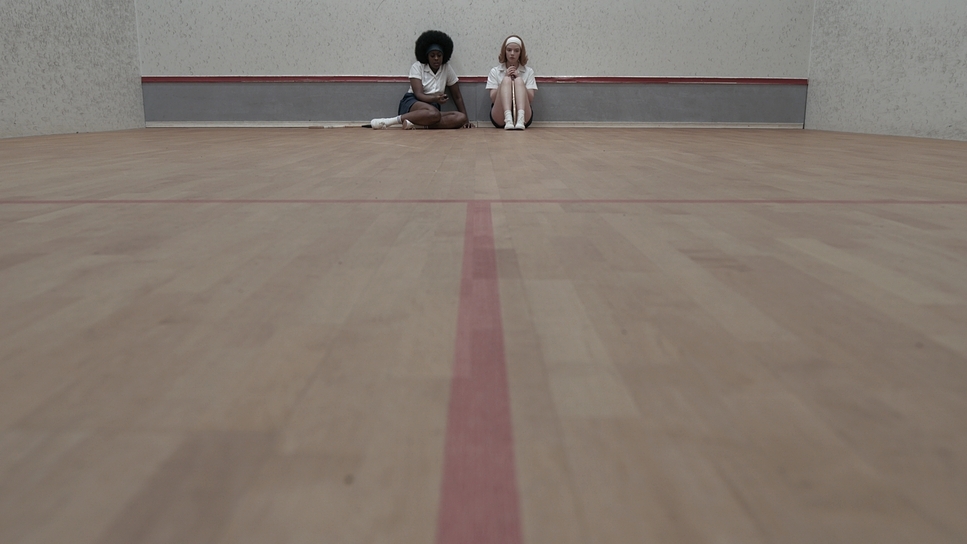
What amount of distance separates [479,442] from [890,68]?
5069 millimetres

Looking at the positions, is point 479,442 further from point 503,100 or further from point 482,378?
point 503,100

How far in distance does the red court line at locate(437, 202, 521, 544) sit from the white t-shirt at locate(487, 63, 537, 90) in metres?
4.39

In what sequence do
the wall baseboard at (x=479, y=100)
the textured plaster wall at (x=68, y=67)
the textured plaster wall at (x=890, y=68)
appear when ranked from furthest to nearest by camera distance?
the wall baseboard at (x=479, y=100)
the textured plaster wall at (x=890, y=68)
the textured plaster wall at (x=68, y=67)

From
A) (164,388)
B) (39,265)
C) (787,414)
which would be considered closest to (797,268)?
(787,414)

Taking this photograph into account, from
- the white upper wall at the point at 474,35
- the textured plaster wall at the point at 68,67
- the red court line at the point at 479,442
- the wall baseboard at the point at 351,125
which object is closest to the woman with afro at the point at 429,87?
the white upper wall at the point at 474,35

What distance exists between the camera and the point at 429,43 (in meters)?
4.84

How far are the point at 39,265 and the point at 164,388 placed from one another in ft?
1.77

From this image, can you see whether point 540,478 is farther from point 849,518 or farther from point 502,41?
point 502,41

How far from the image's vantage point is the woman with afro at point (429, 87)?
484 cm

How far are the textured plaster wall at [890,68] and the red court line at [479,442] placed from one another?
14.4ft

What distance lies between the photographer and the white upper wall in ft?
17.0

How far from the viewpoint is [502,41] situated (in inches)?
206

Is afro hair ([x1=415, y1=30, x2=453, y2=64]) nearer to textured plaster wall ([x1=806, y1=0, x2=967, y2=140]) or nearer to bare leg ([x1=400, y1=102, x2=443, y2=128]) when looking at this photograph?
bare leg ([x1=400, y1=102, x2=443, y2=128])

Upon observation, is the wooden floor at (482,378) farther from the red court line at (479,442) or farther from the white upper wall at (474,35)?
the white upper wall at (474,35)
